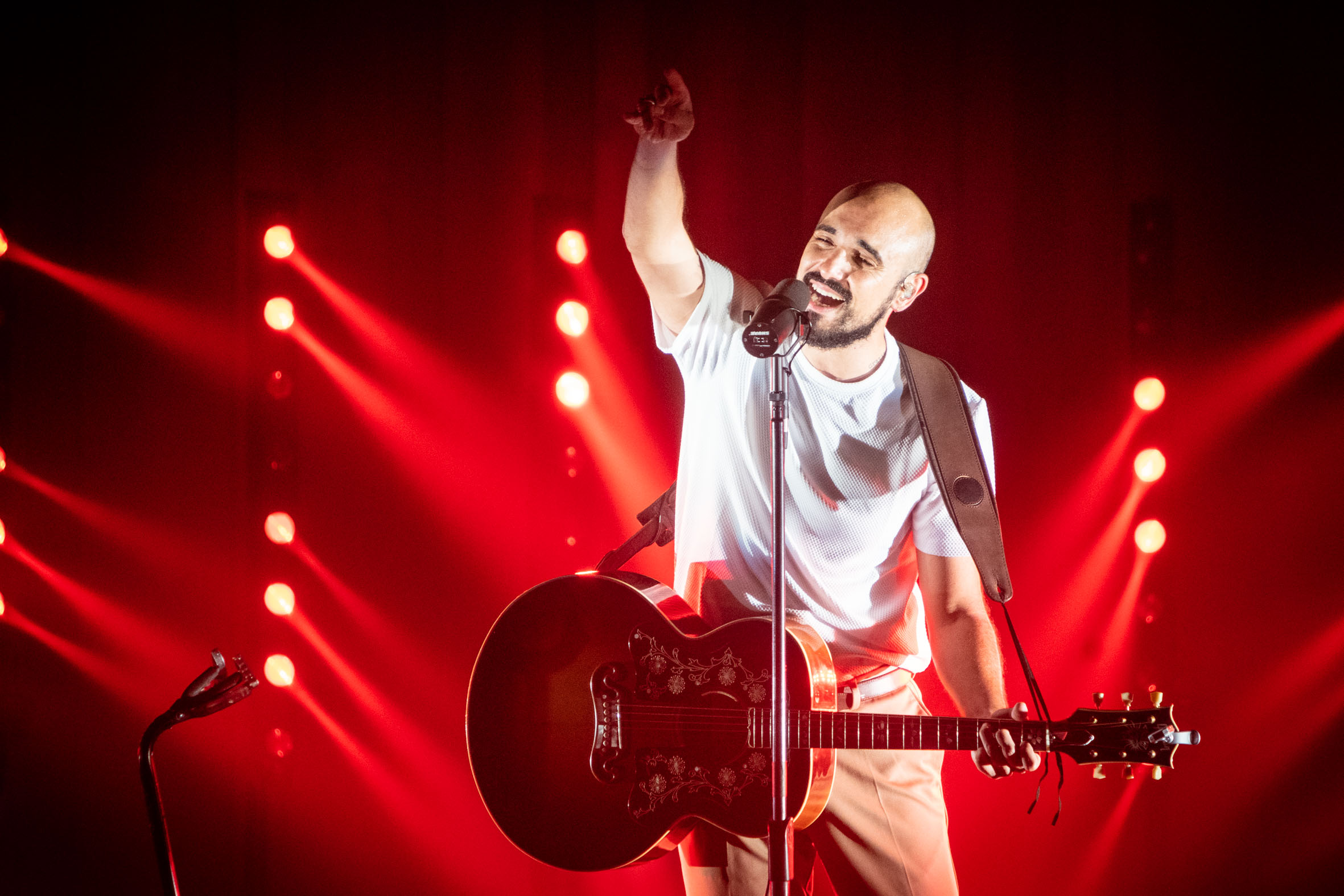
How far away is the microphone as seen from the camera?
169 centimetres

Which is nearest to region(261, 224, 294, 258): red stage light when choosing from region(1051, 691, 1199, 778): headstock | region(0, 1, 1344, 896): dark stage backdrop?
region(0, 1, 1344, 896): dark stage backdrop

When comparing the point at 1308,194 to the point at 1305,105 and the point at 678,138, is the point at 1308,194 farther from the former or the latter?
the point at 678,138

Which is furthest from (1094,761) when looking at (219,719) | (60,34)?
(60,34)

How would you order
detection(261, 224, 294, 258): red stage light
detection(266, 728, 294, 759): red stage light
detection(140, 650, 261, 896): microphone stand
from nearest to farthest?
detection(140, 650, 261, 896): microphone stand
detection(266, 728, 294, 759): red stage light
detection(261, 224, 294, 258): red stage light

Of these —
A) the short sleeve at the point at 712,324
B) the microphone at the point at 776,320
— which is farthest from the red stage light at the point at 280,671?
the microphone at the point at 776,320

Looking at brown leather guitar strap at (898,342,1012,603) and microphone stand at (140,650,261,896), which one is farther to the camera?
brown leather guitar strap at (898,342,1012,603)

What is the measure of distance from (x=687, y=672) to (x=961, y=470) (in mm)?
870

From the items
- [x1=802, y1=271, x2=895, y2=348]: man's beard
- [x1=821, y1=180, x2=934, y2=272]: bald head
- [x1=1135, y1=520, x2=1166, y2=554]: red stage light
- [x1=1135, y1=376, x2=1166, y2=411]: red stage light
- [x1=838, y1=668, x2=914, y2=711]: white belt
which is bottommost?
[x1=838, y1=668, x2=914, y2=711]: white belt

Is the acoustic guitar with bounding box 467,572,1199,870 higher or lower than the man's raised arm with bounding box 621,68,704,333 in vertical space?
lower

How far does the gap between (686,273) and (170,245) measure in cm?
196

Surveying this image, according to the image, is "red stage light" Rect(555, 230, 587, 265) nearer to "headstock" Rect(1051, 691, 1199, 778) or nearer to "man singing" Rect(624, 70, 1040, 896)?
"man singing" Rect(624, 70, 1040, 896)

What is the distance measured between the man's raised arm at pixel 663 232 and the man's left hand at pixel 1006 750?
4.28 feet

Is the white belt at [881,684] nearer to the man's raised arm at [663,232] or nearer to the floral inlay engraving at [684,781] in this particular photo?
the floral inlay engraving at [684,781]

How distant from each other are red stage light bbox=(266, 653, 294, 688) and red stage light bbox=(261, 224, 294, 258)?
4.40ft
